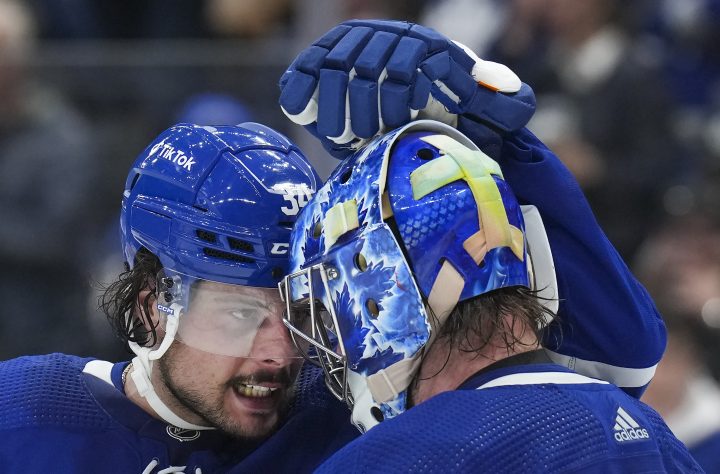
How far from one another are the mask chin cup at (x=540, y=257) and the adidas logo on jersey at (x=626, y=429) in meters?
0.33

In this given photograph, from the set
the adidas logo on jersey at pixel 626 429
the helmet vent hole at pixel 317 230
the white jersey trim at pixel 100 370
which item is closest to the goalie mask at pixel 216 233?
the white jersey trim at pixel 100 370

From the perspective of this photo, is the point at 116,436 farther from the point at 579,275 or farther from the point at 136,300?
the point at 579,275

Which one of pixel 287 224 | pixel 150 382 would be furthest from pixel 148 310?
pixel 287 224

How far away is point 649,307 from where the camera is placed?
2.42 metres

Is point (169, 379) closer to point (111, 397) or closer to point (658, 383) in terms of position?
point (111, 397)

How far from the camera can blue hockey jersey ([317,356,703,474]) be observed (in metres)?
1.81

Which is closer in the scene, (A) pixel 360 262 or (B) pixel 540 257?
(A) pixel 360 262

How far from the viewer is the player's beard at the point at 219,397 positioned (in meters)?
2.45

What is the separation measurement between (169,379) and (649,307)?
0.97 meters

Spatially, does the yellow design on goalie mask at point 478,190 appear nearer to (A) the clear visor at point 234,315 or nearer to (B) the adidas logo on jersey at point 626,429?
(B) the adidas logo on jersey at point 626,429

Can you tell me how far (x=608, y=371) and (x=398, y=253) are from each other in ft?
2.05

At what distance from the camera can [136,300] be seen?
256 cm

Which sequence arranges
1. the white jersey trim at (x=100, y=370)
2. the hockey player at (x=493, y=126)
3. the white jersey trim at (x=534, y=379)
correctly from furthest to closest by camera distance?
1. the white jersey trim at (x=100, y=370)
2. the hockey player at (x=493, y=126)
3. the white jersey trim at (x=534, y=379)

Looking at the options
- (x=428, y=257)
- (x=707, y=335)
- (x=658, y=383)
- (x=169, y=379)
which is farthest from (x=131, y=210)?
(x=707, y=335)
